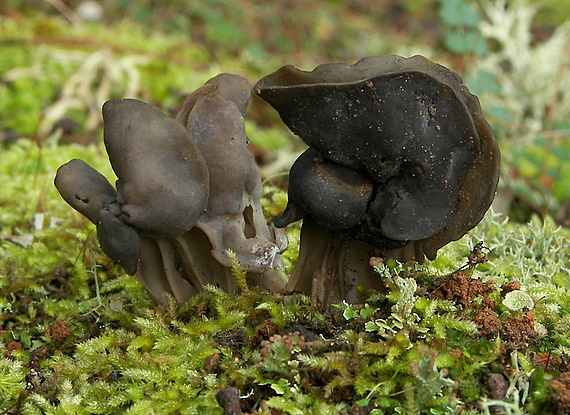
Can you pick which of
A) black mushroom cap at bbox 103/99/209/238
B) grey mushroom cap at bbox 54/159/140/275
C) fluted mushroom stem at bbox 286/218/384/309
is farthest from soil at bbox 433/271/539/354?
grey mushroom cap at bbox 54/159/140/275

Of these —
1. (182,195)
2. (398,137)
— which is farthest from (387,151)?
(182,195)

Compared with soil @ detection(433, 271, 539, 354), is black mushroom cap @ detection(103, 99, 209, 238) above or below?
above

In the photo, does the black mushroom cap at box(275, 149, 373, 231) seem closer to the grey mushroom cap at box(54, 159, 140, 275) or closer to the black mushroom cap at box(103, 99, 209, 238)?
the black mushroom cap at box(103, 99, 209, 238)

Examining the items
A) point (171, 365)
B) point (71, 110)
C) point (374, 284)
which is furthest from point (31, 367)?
point (71, 110)

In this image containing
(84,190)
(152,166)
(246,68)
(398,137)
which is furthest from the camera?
(246,68)

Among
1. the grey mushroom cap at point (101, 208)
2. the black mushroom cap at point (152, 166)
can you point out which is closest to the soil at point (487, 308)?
the black mushroom cap at point (152, 166)

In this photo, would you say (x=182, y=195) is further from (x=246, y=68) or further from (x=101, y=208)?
(x=246, y=68)

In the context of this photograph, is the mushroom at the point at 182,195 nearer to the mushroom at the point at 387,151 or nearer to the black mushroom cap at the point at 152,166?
Answer: the black mushroom cap at the point at 152,166

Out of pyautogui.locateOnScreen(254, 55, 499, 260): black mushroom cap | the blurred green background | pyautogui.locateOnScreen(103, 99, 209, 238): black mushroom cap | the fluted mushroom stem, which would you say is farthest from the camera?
the blurred green background
